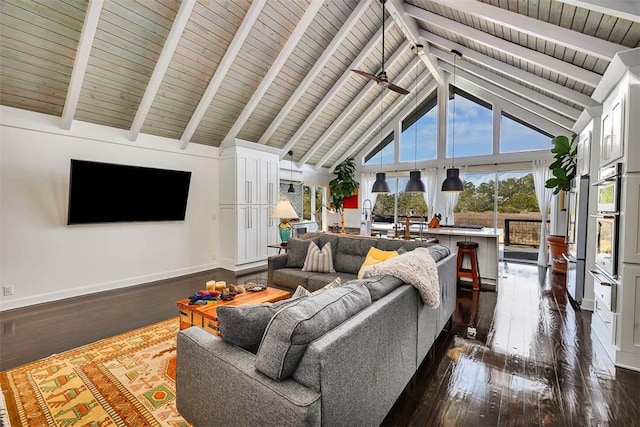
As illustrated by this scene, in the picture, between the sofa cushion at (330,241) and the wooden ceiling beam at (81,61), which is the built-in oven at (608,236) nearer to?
the sofa cushion at (330,241)

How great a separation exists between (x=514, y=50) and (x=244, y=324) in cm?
469

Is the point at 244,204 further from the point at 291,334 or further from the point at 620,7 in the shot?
the point at 620,7

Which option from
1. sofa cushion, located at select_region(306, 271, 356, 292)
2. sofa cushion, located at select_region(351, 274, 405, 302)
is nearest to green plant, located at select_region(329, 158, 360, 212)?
sofa cushion, located at select_region(306, 271, 356, 292)

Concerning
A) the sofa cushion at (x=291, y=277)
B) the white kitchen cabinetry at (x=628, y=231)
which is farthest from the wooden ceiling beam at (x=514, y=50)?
the sofa cushion at (x=291, y=277)

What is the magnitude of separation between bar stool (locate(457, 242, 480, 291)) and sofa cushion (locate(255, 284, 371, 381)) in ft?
13.6

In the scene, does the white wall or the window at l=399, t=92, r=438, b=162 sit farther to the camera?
the window at l=399, t=92, r=438, b=162

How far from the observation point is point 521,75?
4.61 m

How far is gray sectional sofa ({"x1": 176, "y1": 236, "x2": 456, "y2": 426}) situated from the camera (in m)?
1.23

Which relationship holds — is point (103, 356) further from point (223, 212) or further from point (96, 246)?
point (223, 212)

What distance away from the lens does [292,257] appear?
4.32 meters

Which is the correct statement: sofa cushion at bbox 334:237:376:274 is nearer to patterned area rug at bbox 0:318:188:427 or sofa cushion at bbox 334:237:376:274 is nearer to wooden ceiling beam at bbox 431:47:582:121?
patterned area rug at bbox 0:318:188:427

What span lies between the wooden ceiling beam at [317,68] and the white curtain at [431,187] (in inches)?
162

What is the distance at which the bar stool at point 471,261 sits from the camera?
190 inches

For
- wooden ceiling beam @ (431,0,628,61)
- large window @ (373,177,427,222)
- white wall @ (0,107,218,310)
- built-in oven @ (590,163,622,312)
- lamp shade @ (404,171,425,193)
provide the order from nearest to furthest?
built-in oven @ (590,163,622,312), wooden ceiling beam @ (431,0,628,61), white wall @ (0,107,218,310), lamp shade @ (404,171,425,193), large window @ (373,177,427,222)
